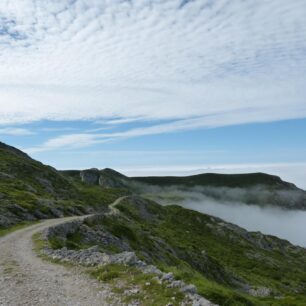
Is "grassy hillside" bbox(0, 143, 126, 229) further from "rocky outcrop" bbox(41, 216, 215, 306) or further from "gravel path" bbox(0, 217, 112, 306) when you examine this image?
"gravel path" bbox(0, 217, 112, 306)

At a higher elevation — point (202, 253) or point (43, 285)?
point (43, 285)

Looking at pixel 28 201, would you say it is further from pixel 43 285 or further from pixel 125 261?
pixel 43 285

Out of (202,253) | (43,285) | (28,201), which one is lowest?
(202,253)

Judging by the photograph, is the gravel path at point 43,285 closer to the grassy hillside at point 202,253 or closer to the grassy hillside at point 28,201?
the grassy hillside at point 202,253

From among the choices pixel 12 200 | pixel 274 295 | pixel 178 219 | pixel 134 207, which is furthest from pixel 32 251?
pixel 178 219

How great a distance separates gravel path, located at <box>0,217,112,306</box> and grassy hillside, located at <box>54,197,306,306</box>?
19.2 feet

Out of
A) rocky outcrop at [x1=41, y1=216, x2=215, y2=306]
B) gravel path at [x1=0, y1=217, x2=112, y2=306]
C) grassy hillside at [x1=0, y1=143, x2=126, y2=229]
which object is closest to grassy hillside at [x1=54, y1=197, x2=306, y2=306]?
rocky outcrop at [x1=41, y1=216, x2=215, y2=306]

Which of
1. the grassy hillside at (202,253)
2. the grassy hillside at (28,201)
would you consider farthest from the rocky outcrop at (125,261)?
the grassy hillside at (28,201)

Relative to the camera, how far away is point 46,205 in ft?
265

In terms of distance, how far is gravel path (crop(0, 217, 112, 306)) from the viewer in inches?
835

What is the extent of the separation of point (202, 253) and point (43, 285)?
2771 inches

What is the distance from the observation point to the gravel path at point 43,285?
21203 mm

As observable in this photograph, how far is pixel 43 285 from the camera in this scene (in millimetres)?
24453

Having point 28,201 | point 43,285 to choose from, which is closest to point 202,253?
point 28,201
